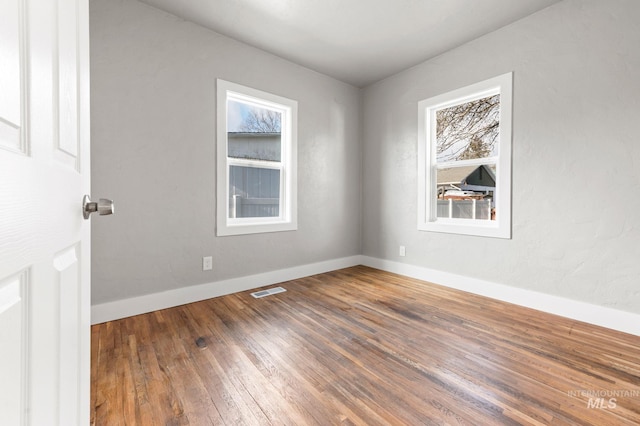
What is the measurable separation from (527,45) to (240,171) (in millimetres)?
2915

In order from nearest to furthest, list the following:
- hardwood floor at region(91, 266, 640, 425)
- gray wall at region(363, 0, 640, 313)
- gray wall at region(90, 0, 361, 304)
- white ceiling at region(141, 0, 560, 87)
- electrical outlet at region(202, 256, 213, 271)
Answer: hardwood floor at region(91, 266, 640, 425)
gray wall at region(363, 0, 640, 313)
gray wall at region(90, 0, 361, 304)
white ceiling at region(141, 0, 560, 87)
electrical outlet at region(202, 256, 213, 271)

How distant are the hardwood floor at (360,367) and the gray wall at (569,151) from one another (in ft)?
1.37

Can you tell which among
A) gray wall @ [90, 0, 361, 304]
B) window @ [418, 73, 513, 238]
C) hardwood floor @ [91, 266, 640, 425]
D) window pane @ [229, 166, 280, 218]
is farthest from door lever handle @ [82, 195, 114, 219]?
window @ [418, 73, 513, 238]

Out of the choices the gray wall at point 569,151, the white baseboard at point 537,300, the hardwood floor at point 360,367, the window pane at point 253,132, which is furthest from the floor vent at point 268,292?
the gray wall at point 569,151

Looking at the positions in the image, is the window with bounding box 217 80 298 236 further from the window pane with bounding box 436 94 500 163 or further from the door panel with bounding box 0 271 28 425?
the door panel with bounding box 0 271 28 425

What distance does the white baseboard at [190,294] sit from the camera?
2.20m

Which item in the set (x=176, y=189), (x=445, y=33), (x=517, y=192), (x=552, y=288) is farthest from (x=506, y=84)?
(x=176, y=189)

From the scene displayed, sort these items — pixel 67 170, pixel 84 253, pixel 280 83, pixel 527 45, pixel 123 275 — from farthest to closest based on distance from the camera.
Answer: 1. pixel 280 83
2. pixel 527 45
3. pixel 123 275
4. pixel 84 253
5. pixel 67 170

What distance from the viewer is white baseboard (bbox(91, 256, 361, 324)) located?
2197 mm

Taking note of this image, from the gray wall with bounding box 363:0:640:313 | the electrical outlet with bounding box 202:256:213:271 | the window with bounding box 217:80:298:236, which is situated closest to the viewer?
the gray wall with bounding box 363:0:640:313

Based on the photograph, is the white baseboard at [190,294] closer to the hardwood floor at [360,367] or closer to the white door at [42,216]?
the hardwood floor at [360,367]

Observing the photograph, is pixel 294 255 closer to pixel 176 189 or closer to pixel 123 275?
pixel 176 189

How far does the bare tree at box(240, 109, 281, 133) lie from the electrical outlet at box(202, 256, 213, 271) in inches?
53.8

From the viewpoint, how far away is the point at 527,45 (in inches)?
98.5
